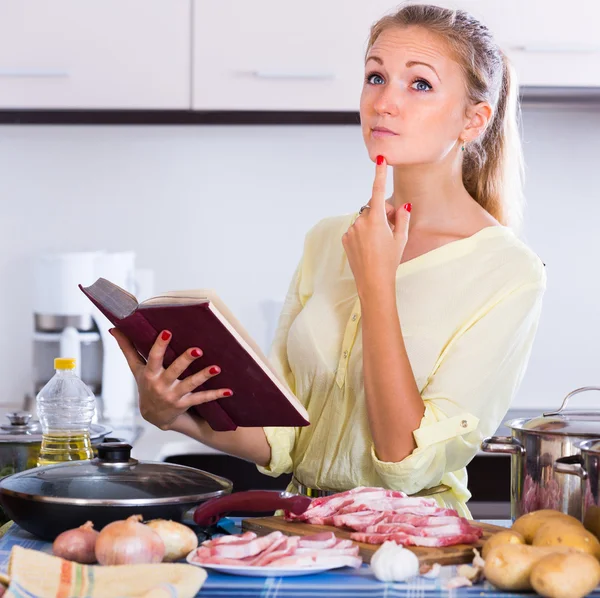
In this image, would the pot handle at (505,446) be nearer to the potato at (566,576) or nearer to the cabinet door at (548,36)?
the potato at (566,576)

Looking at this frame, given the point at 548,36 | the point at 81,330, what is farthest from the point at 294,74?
the point at 81,330

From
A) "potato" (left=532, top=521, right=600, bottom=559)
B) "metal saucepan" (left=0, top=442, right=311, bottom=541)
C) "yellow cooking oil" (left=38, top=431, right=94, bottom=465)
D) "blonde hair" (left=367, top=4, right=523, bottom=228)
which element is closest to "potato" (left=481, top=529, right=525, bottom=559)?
"potato" (left=532, top=521, right=600, bottom=559)

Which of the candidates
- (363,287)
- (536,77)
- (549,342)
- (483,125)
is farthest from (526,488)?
(549,342)

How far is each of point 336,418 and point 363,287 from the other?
0.85 feet

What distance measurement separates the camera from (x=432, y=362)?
60.5 inches

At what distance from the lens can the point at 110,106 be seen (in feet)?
8.45

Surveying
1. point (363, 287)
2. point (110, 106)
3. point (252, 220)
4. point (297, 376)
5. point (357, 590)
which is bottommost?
point (357, 590)

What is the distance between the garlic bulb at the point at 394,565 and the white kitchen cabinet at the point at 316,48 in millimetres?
1740

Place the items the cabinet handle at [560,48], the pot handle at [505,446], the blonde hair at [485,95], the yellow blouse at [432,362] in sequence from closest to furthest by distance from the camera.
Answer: the pot handle at [505,446], the yellow blouse at [432,362], the blonde hair at [485,95], the cabinet handle at [560,48]

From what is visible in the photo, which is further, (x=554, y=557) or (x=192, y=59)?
(x=192, y=59)

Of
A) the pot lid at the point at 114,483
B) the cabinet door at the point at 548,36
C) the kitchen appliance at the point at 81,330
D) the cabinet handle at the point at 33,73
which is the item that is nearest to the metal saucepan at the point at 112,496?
the pot lid at the point at 114,483

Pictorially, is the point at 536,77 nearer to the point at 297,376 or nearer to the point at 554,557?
the point at 297,376

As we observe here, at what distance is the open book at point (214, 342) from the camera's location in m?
1.16

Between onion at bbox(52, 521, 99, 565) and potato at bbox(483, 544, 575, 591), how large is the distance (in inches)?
15.4
